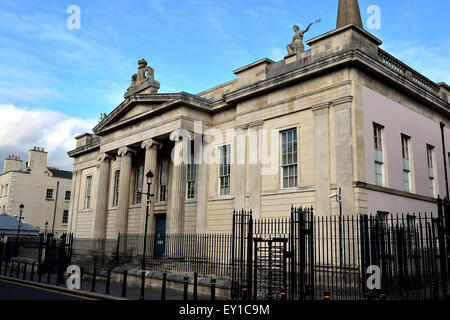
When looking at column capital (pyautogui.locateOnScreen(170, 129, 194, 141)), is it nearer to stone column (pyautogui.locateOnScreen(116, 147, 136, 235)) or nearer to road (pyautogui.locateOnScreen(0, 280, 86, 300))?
stone column (pyautogui.locateOnScreen(116, 147, 136, 235))

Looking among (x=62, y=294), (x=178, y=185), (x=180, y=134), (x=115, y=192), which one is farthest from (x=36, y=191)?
(x=62, y=294)

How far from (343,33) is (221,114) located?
27.4 ft

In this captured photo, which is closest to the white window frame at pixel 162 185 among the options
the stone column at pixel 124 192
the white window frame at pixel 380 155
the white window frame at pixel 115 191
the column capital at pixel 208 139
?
the stone column at pixel 124 192

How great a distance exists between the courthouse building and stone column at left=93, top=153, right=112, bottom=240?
224 centimetres

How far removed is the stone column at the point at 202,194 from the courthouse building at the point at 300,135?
6 cm

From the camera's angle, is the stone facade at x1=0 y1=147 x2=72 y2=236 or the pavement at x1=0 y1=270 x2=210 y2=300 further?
the stone facade at x1=0 y1=147 x2=72 y2=236

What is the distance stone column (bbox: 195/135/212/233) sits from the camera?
22453 mm

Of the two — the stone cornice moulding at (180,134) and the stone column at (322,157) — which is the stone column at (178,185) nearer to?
the stone cornice moulding at (180,134)

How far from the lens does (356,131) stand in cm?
1669

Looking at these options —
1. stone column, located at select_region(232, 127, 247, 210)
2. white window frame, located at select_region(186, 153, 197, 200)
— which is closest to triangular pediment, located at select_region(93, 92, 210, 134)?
stone column, located at select_region(232, 127, 247, 210)

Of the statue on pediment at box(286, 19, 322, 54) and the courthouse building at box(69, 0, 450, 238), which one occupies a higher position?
the statue on pediment at box(286, 19, 322, 54)
